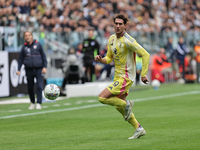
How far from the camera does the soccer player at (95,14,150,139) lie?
9.63 meters

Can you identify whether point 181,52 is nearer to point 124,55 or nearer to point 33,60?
point 33,60

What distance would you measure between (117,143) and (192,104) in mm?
8218

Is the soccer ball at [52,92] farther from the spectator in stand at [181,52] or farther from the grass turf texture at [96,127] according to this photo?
the spectator in stand at [181,52]

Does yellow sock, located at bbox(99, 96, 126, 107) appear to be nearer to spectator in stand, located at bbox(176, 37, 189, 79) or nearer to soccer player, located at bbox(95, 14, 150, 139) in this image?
soccer player, located at bbox(95, 14, 150, 139)

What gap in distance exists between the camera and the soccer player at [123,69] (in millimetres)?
9633

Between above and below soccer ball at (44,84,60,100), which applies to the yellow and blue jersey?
above

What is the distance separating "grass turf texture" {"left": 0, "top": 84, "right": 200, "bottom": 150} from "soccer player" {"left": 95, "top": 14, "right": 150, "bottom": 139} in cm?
47

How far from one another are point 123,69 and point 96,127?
2.08 metres

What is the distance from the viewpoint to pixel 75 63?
22.8 metres

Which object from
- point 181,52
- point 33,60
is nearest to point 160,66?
point 181,52

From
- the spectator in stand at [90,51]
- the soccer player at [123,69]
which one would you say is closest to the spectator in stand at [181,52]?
the spectator in stand at [90,51]

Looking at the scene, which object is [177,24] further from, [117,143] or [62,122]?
[117,143]

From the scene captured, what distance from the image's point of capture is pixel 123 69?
9.88m

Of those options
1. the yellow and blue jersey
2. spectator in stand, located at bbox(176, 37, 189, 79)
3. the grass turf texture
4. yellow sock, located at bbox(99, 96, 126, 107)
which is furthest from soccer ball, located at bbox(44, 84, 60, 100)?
spectator in stand, located at bbox(176, 37, 189, 79)
